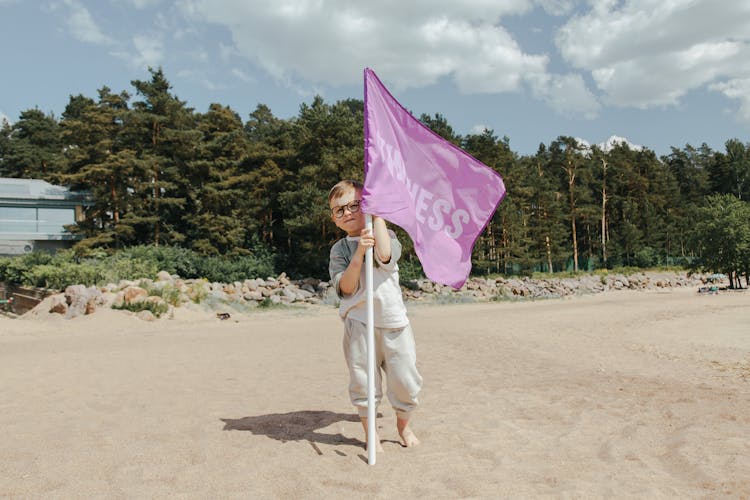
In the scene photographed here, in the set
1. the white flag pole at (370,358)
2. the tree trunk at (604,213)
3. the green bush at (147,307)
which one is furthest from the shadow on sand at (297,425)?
the tree trunk at (604,213)

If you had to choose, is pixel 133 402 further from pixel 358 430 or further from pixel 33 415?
pixel 358 430

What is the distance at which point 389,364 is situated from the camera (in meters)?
3.62

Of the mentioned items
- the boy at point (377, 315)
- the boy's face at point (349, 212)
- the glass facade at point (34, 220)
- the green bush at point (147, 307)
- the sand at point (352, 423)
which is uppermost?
the glass facade at point (34, 220)

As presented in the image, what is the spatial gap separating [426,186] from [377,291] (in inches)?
37.7

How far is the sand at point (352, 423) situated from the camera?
319 centimetres

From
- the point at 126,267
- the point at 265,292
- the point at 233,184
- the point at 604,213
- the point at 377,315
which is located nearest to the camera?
the point at 377,315

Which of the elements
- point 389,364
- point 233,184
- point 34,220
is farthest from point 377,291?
point 34,220

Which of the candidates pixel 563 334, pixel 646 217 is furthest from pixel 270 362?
pixel 646 217

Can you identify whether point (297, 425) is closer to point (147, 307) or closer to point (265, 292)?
point (147, 307)

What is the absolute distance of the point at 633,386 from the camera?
6.10 m

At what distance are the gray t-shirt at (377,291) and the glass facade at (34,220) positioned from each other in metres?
33.2

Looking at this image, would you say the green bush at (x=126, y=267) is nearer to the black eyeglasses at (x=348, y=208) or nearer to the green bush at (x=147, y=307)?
the green bush at (x=147, y=307)

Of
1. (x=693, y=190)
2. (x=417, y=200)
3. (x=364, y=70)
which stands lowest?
(x=417, y=200)

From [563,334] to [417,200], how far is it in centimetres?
963
